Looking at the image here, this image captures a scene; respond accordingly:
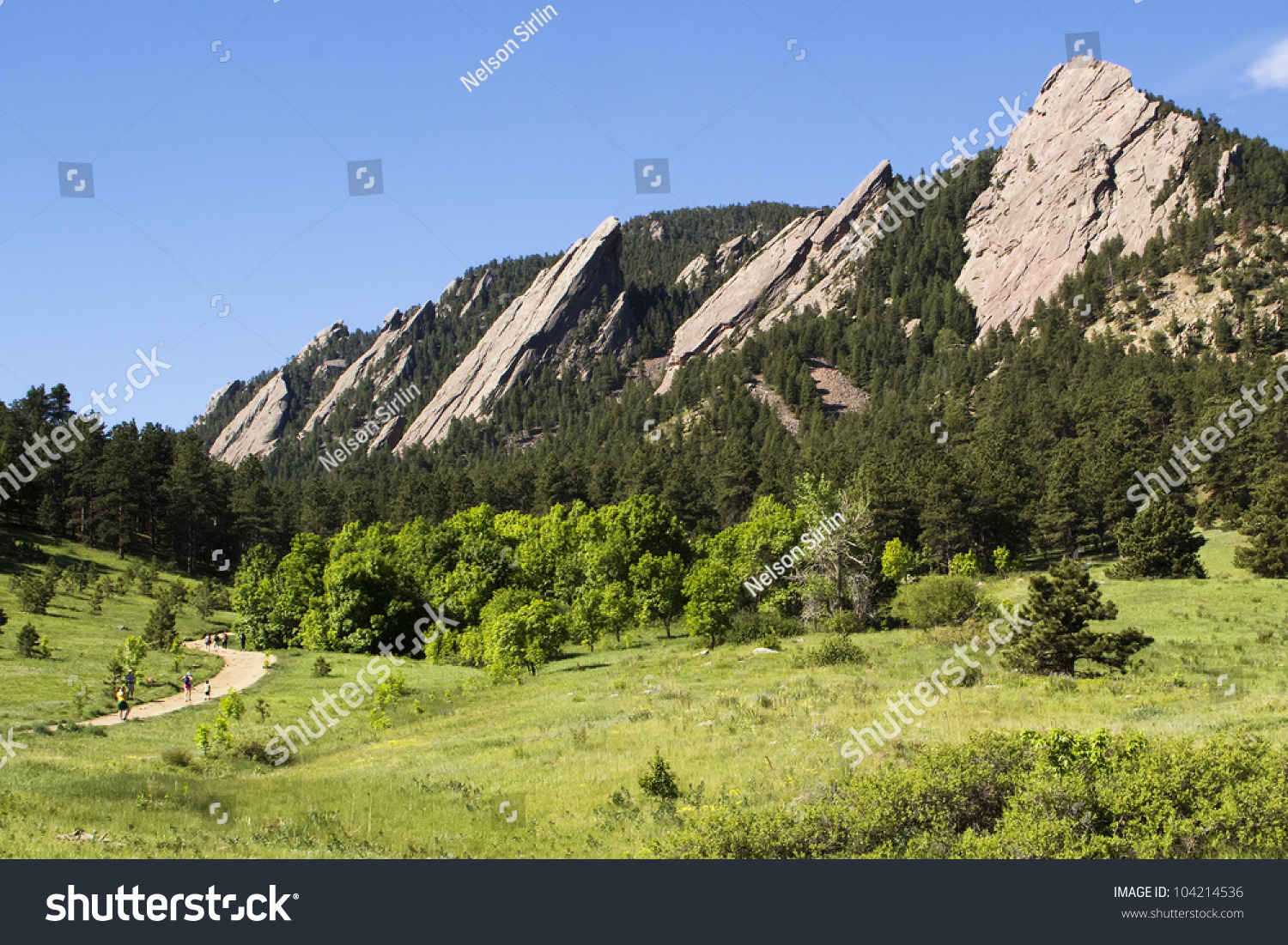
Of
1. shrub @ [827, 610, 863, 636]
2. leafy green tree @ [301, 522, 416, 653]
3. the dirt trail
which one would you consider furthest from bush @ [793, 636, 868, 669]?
leafy green tree @ [301, 522, 416, 653]

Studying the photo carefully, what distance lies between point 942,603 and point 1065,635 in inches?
732

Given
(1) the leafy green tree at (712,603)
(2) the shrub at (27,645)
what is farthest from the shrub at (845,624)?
(2) the shrub at (27,645)

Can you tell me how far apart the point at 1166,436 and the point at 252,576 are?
9293 centimetres

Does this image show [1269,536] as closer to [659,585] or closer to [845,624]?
[845,624]

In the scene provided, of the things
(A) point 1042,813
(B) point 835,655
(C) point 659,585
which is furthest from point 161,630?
(A) point 1042,813

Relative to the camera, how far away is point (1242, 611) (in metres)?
41.6

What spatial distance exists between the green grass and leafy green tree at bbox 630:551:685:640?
1870 centimetres

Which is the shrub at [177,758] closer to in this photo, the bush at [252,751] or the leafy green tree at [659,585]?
the bush at [252,751]

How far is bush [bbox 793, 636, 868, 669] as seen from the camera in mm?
37281

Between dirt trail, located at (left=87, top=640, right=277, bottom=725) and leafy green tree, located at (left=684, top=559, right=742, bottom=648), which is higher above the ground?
leafy green tree, located at (left=684, top=559, right=742, bottom=648)

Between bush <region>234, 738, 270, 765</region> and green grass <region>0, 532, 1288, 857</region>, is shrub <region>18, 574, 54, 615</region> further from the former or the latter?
bush <region>234, 738, 270, 765</region>

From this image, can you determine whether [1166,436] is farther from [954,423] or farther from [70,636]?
[70,636]

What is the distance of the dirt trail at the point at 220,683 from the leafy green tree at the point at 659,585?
85.7ft
